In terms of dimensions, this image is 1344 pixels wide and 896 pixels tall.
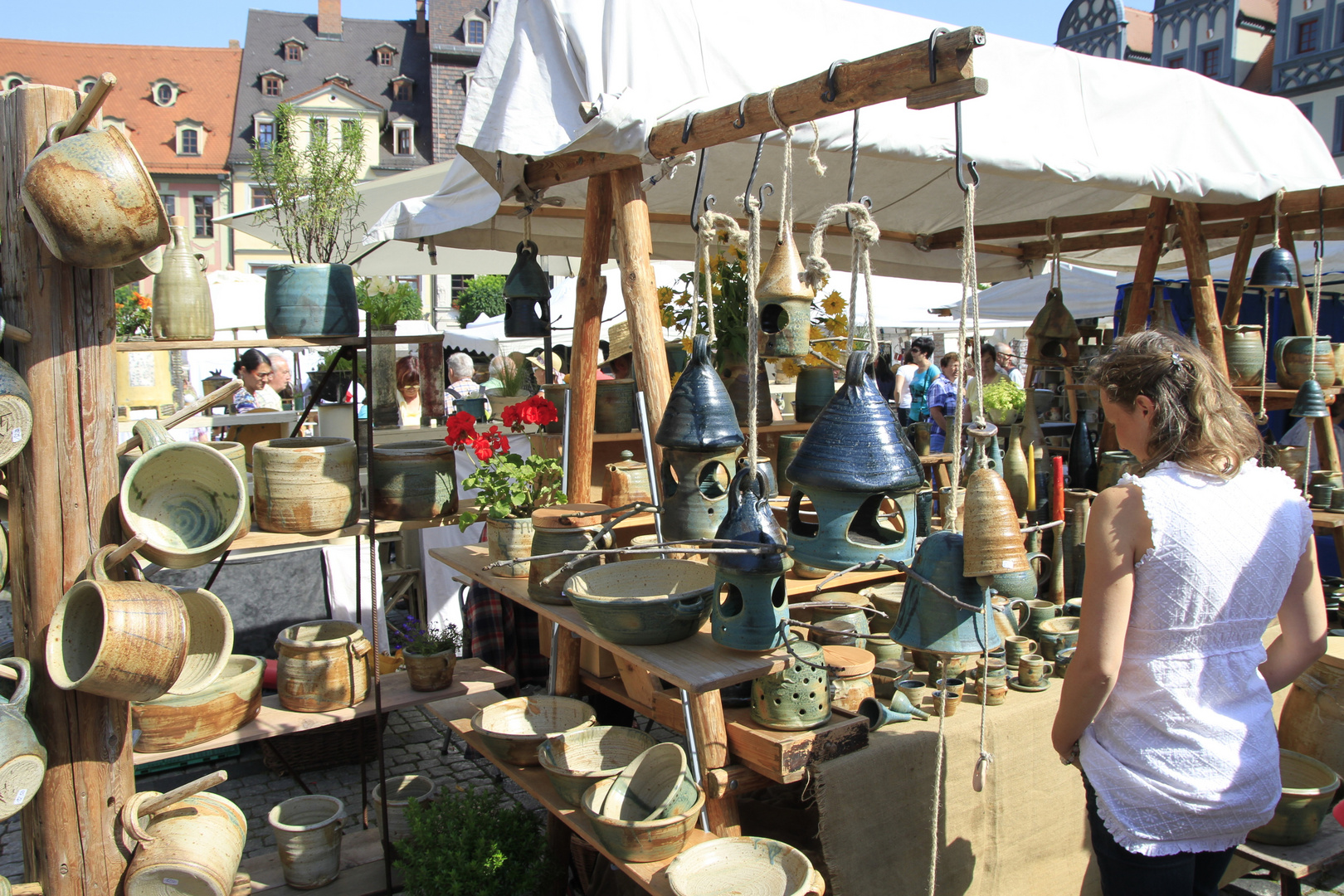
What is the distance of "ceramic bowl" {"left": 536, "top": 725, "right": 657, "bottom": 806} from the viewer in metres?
2.35

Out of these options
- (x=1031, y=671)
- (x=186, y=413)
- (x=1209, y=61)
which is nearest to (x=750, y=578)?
(x=1031, y=671)

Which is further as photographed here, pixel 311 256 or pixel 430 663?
pixel 311 256

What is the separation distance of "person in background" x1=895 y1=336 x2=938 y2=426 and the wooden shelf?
5.22 metres

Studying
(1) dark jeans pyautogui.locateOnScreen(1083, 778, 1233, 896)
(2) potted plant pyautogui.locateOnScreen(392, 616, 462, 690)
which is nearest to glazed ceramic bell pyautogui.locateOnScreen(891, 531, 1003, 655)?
(1) dark jeans pyautogui.locateOnScreen(1083, 778, 1233, 896)

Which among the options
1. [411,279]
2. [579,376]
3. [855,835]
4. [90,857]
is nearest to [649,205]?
[579,376]

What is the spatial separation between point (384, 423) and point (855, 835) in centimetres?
345

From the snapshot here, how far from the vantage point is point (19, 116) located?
1940 millimetres

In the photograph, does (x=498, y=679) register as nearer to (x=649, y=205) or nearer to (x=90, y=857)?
(x=90, y=857)

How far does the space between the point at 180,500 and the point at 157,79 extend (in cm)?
3449

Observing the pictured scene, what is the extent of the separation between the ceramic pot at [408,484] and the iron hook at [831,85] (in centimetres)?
173

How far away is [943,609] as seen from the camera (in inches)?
67.4

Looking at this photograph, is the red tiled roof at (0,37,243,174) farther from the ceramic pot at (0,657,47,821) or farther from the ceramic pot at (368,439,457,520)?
the ceramic pot at (0,657,47,821)

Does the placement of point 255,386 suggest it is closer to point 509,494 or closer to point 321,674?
point 321,674

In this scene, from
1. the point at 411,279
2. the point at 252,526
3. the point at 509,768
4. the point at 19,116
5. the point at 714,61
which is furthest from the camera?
the point at 411,279
